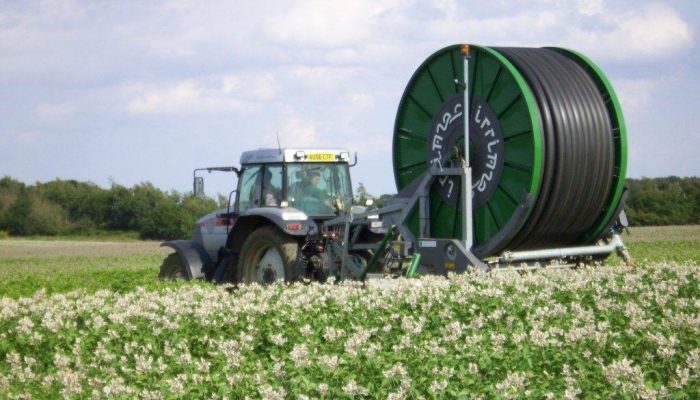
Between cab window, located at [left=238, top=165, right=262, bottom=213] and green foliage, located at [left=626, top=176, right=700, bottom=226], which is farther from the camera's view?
green foliage, located at [left=626, top=176, right=700, bottom=226]

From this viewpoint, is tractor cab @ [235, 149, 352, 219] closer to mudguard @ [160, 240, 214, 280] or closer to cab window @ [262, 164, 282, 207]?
cab window @ [262, 164, 282, 207]

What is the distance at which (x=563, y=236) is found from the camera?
1352 centimetres

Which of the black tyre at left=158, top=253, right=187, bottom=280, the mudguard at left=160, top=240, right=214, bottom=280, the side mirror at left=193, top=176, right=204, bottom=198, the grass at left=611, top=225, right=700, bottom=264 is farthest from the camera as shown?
the grass at left=611, top=225, right=700, bottom=264

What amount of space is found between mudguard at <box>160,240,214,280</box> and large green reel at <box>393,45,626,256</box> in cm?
377

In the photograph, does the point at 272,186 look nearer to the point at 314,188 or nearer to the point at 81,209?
the point at 314,188

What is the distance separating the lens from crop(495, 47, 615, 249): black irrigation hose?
498 inches

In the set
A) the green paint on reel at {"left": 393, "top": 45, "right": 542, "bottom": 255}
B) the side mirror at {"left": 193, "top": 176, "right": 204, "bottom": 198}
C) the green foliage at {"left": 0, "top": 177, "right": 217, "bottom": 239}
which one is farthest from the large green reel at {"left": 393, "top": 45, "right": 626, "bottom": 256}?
the green foliage at {"left": 0, "top": 177, "right": 217, "bottom": 239}

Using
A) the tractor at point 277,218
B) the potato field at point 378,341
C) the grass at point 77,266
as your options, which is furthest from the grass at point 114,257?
the potato field at point 378,341

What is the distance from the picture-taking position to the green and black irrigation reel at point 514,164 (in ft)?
41.5

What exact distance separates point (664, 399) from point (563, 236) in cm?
811

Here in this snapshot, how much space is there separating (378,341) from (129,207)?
4747cm

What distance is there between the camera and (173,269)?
16.6 meters

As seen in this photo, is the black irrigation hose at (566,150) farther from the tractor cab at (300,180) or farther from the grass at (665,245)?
the grass at (665,245)

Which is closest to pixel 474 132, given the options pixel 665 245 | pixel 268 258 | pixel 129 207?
pixel 268 258
